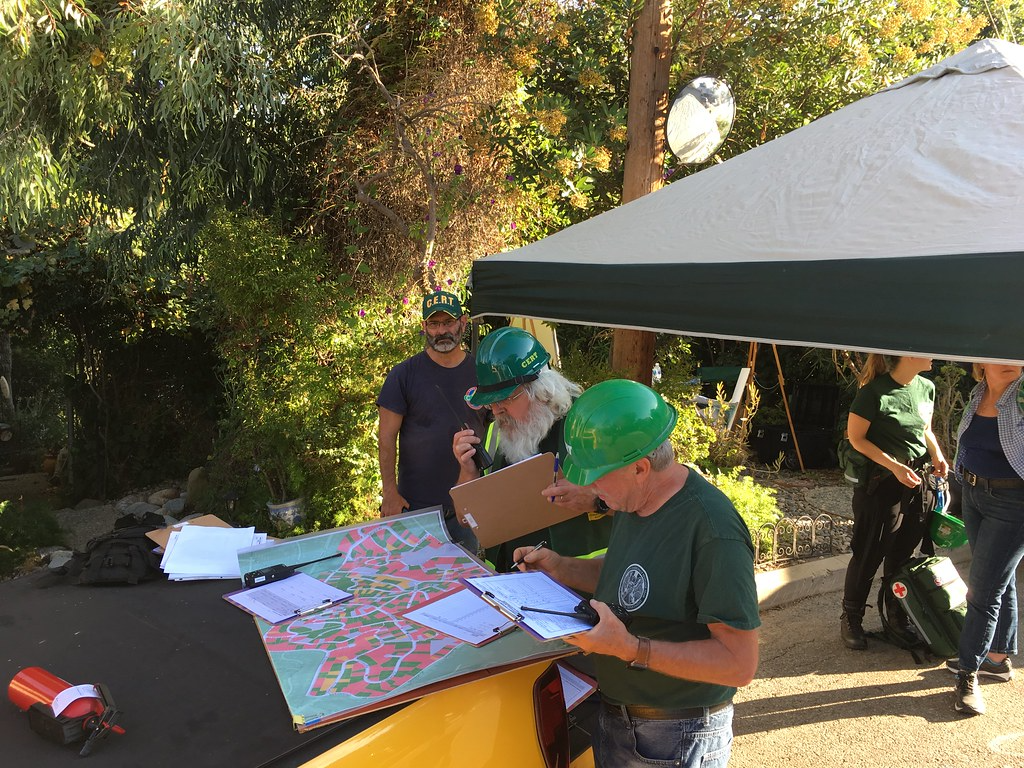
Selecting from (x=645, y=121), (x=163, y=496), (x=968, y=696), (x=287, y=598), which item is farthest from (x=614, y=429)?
(x=163, y=496)

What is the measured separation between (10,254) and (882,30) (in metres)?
8.30

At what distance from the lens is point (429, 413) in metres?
3.82

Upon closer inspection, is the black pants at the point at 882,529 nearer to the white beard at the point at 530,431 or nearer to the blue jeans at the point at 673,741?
the white beard at the point at 530,431

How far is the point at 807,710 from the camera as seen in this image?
378cm

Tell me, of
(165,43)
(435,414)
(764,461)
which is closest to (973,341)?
(435,414)

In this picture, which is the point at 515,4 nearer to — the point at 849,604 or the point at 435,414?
the point at 435,414

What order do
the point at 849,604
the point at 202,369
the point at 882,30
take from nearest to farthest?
the point at 849,604
the point at 882,30
the point at 202,369

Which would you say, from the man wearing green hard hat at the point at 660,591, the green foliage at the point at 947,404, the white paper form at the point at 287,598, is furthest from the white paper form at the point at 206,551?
the green foliage at the point at 947,404

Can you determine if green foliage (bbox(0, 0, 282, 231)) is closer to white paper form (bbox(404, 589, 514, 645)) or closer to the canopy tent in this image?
the canopy tent

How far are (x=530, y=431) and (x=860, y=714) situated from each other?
8.22ft

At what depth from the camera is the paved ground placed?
3.41 metres

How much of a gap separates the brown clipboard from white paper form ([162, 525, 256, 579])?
86 centimetres

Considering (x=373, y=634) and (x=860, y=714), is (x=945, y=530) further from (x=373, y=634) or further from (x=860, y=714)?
(x=373, y=634)

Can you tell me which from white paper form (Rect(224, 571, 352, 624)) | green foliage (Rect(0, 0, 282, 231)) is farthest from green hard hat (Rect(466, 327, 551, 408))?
green foliage (Rect(0, 0, 282, 231))
